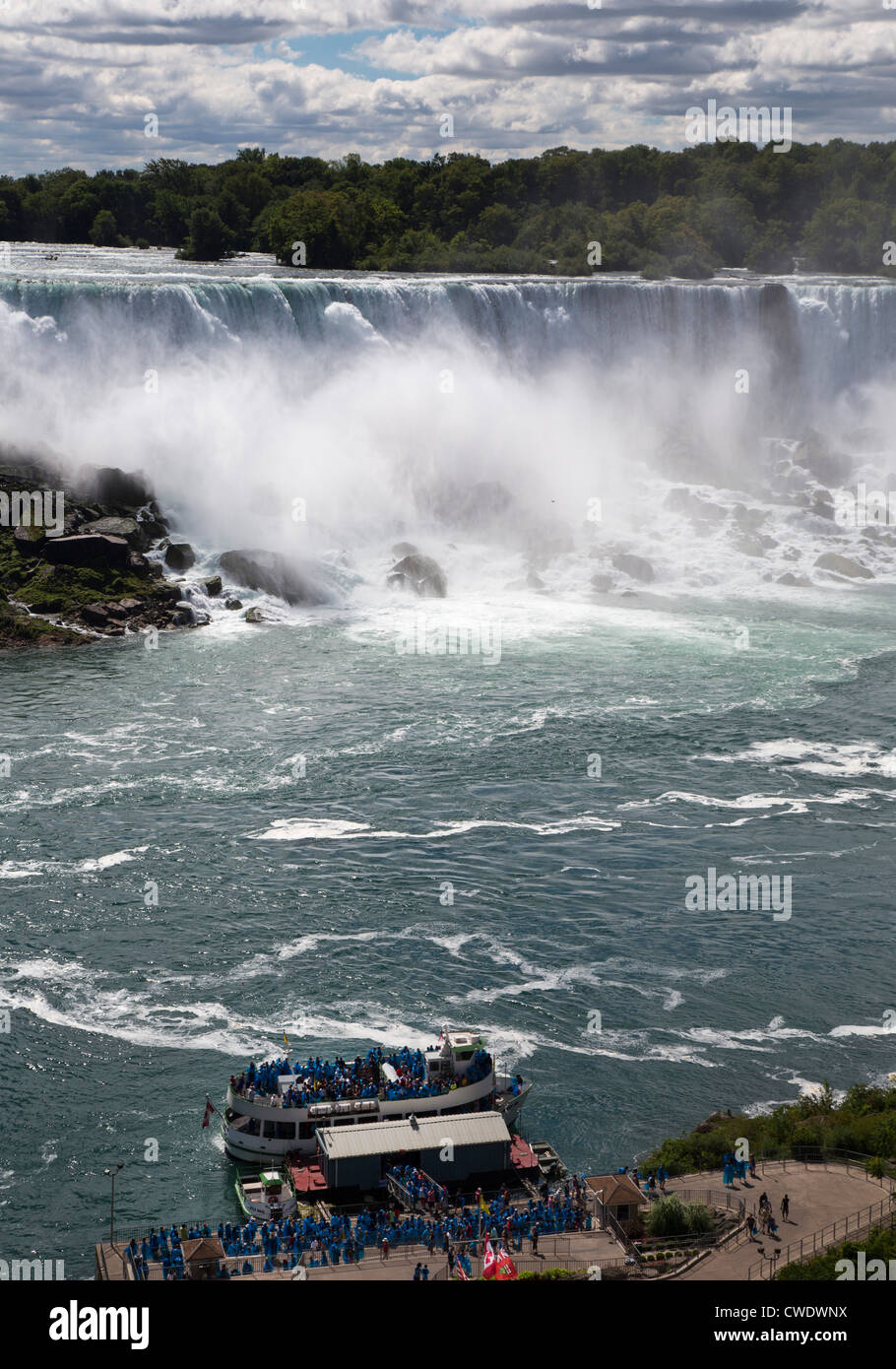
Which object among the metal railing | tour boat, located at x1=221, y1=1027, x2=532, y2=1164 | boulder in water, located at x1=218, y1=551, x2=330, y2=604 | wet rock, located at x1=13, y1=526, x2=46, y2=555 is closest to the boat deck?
tour boat, located at x1=221, y1=1027, x2=532, y2=1164

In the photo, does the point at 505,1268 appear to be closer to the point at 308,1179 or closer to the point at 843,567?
the point at 308,1179

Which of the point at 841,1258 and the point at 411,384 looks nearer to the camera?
the point at 841,1258

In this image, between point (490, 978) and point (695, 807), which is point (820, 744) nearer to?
point (695, 807)

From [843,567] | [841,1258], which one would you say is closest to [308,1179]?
[841,1258]

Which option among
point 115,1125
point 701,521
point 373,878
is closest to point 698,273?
point 701,521

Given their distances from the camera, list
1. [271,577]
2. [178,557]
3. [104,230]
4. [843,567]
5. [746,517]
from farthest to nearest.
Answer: [104,230] → [746,517] → [843,567] → [178,557] → [271,577]

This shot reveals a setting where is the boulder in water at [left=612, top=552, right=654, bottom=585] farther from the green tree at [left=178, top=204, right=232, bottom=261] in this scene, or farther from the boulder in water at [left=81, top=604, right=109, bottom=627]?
the green tree at [left=178, top=204, right=232, bottom=261]
